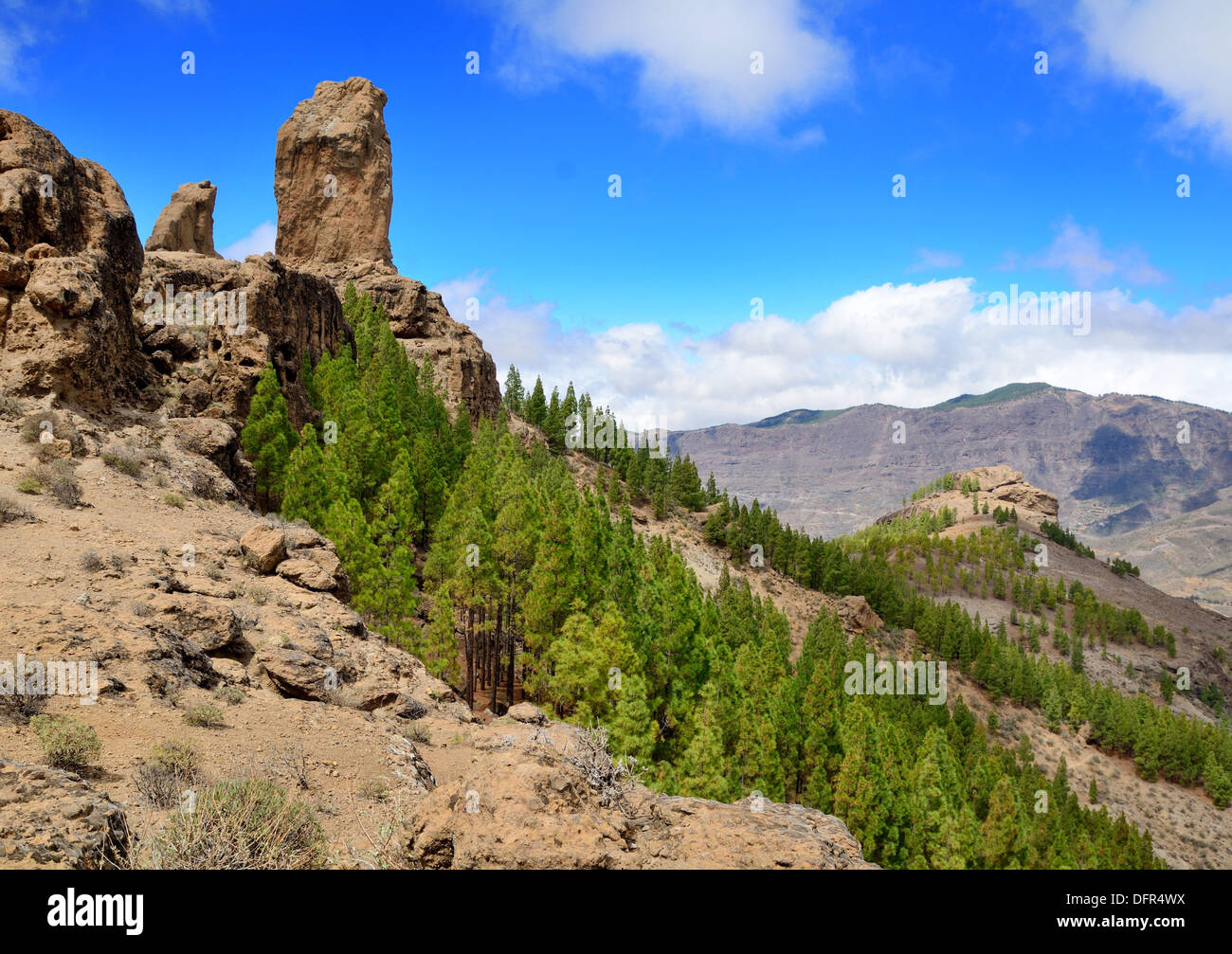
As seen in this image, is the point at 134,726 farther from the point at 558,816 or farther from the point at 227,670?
the point at 558,816

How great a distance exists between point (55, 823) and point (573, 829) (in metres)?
4.82

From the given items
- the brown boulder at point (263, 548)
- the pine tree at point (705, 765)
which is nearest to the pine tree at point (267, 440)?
the brown boulder at point (263, 548)

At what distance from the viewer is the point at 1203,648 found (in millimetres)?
155625

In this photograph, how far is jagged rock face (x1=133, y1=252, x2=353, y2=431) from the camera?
33.4 m

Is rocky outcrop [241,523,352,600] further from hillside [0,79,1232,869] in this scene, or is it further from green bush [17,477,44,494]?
green bush [17,477,44,494]

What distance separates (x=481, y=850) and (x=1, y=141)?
113ft

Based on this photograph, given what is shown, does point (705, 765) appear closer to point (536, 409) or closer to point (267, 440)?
point (267, 440)

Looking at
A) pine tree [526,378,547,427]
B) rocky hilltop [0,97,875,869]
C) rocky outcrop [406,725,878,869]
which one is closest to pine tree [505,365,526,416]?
pine tree [526,378,547,427]

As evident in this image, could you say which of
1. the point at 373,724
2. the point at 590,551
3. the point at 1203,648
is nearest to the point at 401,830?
the point at 373,724

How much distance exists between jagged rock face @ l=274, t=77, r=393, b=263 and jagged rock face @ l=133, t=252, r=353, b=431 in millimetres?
38095

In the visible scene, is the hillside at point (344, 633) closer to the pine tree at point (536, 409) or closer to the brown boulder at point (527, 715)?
the brown boulder at point (527, 715)

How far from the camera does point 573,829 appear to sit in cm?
732

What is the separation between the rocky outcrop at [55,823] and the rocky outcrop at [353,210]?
236 feet
